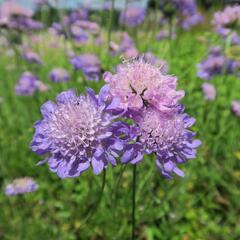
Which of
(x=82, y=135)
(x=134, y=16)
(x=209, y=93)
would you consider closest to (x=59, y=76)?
(x=209, y=93)

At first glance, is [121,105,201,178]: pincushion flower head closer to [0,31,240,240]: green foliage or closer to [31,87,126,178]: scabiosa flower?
[31,87,126,178]: scabiosa flower

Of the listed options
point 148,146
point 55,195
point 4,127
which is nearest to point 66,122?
point 148,146

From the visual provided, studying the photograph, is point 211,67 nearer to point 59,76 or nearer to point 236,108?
point 236,108

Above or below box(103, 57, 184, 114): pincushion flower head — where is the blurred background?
below

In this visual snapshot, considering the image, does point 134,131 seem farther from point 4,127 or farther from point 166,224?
point 4,127

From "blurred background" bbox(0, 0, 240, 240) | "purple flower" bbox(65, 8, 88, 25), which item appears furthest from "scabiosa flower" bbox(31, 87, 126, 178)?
A: "purple flower" bbox(65, 8, 88, 25)

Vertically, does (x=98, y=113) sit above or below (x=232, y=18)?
above

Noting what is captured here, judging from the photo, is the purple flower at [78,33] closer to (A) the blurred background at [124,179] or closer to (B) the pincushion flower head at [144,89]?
(A) the blurred background at [124,179]
